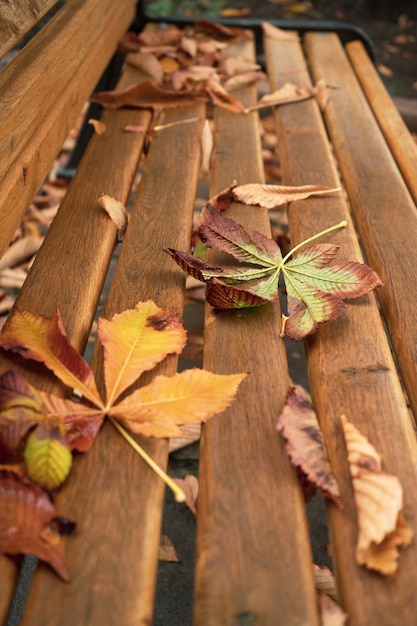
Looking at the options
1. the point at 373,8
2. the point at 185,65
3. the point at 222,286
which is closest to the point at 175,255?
the point at 222,286

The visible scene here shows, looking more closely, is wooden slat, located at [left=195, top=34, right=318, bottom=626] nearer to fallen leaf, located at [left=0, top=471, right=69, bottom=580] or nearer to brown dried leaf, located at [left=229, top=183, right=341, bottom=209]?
fallen leaf, located at [left=0, top=471, right=69, bottom=580]

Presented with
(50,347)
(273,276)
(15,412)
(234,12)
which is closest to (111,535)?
(15,412)

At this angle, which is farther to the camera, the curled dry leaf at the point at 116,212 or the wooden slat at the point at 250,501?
the curled dry leaf at the point at 116,212

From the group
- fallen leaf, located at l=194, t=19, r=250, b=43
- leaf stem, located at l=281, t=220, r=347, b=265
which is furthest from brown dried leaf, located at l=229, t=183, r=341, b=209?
fallen leaf, located at l=194, t=19, r=250, b=43

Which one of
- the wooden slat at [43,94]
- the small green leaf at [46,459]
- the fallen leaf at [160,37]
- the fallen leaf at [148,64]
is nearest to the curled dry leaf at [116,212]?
the wooden slat at [43,94]

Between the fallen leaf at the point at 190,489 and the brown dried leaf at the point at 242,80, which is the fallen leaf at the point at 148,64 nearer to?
the brown dried leaf at the point at 242,80
